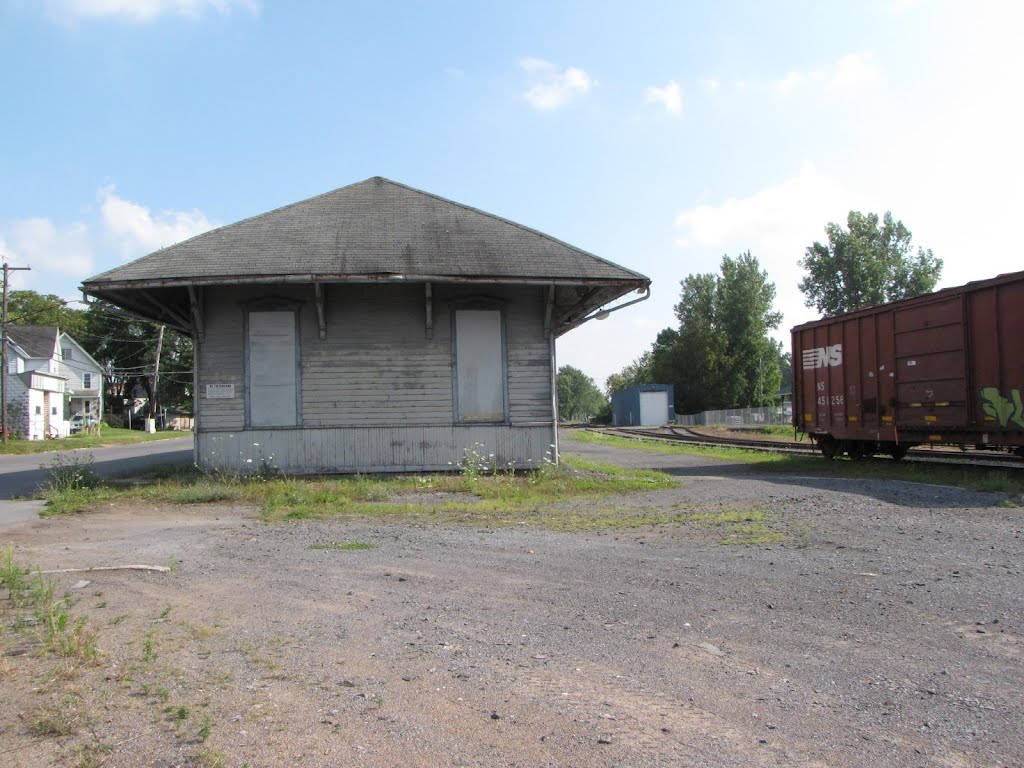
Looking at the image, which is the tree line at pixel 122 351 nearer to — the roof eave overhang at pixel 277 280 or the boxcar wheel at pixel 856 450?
the roof eave overhang at pixel 277 280

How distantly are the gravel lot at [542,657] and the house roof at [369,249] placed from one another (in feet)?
24.8

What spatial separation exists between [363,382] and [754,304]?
72.3 metres

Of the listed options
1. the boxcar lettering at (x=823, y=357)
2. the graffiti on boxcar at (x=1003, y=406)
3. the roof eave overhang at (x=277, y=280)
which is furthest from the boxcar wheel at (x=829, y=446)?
the roof eave overhang at (x=277, y=280)

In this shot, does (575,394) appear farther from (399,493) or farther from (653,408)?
(399,493)

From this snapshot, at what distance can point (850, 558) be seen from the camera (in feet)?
21.5

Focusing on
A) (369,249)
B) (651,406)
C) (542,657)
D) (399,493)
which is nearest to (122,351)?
(651,406)

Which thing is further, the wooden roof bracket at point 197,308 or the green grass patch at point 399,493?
the wooden roof bracket at point 197,308

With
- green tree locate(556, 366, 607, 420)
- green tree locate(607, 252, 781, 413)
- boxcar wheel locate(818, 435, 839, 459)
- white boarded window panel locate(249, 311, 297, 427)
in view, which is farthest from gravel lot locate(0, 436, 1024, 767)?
green tree locate(556, 366, 607, 420)

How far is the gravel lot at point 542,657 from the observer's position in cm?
311

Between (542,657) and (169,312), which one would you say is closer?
(542,657)

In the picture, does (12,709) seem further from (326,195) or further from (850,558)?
(326,195)

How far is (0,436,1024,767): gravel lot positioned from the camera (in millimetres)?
3113

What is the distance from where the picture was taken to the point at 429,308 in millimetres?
14406

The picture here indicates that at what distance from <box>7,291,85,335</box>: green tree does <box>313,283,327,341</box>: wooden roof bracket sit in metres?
77.8
